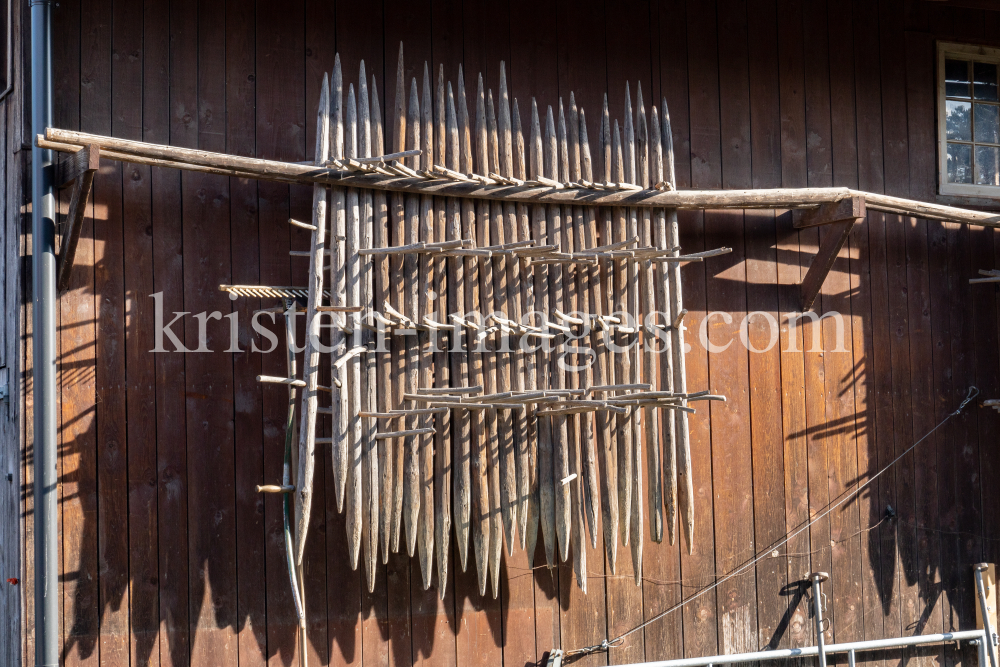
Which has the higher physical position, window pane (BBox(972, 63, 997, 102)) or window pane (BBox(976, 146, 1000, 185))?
window pane (BBox(972, 63, 997, 102))

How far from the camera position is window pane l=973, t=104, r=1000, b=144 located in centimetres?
667

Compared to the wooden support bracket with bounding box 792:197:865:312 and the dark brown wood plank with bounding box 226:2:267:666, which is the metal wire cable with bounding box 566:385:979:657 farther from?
the dark brown wood plank with bounding box 226:2:267:666

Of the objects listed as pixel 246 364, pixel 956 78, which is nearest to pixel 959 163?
pixel 956 78

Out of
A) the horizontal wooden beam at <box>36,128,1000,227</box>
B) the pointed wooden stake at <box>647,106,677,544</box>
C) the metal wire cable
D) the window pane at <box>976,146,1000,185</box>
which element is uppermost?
the window pane at <box>976,146,1000,185</box>

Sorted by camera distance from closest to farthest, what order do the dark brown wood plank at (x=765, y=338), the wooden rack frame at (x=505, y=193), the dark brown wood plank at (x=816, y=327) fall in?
the wooden rack frame at (x=505, y=193) → the dark brown wood plank at (x=765, y=338) → the dark brown wood plank at (x=816, y=327)

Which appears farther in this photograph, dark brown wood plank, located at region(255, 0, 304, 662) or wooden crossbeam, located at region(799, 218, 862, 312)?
wooden crossbeam, located at region(799, 218, 862, 312)

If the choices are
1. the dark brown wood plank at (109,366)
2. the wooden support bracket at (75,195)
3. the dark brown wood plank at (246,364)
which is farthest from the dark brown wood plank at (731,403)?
the wooden support bracket at (75,195)

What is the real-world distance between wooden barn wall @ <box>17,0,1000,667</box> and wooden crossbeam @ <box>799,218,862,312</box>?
126mm

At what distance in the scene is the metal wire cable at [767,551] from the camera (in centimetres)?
548

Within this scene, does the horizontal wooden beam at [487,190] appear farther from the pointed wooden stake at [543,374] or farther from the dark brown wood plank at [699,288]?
the dark brown wood plank at [699,288]

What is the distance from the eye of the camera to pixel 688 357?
5.74m

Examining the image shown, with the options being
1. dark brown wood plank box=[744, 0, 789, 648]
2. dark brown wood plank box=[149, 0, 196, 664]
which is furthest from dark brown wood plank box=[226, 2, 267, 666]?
dark brown wood plank box=[744, 0, 789, 648]

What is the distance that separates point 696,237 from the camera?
582cm

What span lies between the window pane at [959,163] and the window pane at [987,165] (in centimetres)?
7
